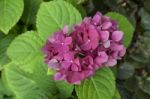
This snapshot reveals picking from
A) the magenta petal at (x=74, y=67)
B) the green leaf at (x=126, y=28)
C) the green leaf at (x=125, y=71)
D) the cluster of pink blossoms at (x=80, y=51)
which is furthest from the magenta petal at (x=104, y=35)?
the green leaf at (x=125, y=71)

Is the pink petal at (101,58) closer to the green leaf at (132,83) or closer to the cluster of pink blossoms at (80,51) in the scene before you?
the cluster of pink blossoms at (80,51)

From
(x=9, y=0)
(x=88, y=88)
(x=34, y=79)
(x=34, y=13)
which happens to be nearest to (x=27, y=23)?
(x=34, y=13)

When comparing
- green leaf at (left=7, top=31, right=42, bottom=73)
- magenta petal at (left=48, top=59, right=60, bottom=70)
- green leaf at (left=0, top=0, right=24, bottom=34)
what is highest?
magenta petal at (left=48, top=59, right=60, bottom=70)

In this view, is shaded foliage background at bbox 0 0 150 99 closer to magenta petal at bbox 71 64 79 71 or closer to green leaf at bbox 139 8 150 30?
green leaf at bbox 139 8 150 30

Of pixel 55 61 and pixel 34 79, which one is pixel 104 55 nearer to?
pixel 55 61

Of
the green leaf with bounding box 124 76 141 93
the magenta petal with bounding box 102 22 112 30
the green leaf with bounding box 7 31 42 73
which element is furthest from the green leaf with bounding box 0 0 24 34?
the green leaf with bounding box 124 76 141 93

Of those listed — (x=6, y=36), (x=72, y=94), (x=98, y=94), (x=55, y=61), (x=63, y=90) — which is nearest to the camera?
(x=55, y=61)
